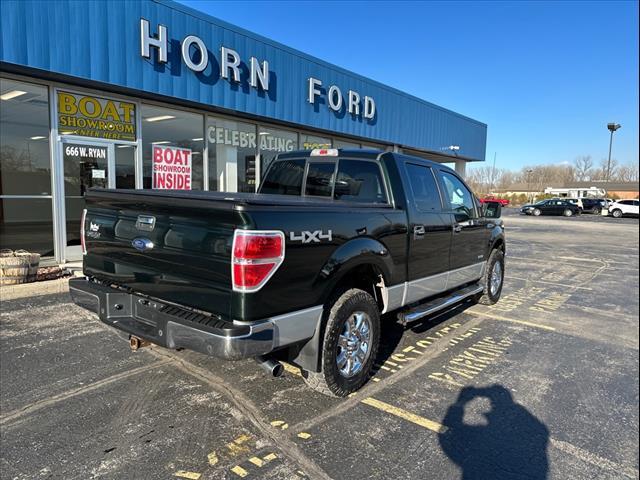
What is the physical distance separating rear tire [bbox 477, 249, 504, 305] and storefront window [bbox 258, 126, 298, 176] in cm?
741

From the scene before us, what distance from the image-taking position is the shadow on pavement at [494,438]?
2.78m

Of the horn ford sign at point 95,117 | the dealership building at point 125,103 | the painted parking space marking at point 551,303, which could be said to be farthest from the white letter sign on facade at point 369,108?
the painted parking space marking at point 551,303

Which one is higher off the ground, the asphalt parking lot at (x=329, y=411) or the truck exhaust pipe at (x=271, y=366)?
the truck exhaust pipe at (x=271, y=366)

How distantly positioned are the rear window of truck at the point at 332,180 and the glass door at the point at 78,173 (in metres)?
5.55

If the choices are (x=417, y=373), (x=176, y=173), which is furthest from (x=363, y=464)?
(x=176, y=173)

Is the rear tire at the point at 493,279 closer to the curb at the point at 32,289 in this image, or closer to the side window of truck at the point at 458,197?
the side window of truck at the point at 458,197

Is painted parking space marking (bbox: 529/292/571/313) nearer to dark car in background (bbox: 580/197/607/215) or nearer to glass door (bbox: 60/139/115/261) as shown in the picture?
glass door (bbox: 60/139/115/261)

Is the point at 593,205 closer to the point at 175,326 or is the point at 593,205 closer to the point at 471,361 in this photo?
the point at 471,361

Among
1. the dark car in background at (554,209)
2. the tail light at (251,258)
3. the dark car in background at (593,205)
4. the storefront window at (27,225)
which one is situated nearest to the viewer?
the tail light at (251,258)

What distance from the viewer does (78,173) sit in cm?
903

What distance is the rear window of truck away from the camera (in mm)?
4480

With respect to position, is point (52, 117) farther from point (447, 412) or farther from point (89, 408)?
point (447, 412)

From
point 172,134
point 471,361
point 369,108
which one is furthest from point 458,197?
point 369,108

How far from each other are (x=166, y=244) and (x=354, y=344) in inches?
68.6
